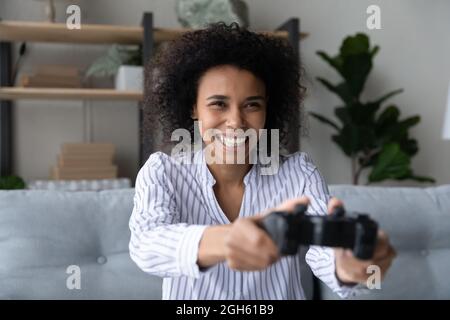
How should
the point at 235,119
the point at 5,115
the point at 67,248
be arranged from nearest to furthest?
the point at 235,119, the point at 67,248, the point at 5,115

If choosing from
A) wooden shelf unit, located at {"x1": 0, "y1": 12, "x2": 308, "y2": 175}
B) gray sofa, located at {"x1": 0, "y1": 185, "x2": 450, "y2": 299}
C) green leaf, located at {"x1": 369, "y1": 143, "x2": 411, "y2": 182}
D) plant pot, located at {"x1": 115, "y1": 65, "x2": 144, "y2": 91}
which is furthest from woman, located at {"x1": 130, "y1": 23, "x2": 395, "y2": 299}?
green leaf, located at {"x1": 369, "y1": 143, "x2": 411, "y2": 182}

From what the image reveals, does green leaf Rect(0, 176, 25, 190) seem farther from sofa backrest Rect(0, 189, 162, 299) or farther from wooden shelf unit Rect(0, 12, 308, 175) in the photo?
sofa backrest Rect(0, 189, 162, 299)

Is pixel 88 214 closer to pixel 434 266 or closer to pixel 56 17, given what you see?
pixel 434 266

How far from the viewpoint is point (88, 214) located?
3.11 feet

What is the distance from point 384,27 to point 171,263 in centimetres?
223

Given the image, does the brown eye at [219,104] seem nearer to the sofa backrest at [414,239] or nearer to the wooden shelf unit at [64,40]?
the sofa backrest at [414,239]

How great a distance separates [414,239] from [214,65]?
68cm

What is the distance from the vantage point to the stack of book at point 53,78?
190 centimetres

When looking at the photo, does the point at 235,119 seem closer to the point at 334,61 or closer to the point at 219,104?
the point at 219,104

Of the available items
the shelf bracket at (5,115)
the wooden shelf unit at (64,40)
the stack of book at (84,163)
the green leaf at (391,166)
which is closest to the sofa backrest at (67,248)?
the wooden shelf unit at (64,40)

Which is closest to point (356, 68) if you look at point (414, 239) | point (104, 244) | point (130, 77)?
point (130, 77)

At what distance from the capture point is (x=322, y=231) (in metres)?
0.27

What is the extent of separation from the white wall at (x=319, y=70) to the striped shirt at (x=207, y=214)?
1.59 meters

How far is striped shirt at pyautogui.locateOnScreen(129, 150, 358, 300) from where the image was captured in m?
0.44
